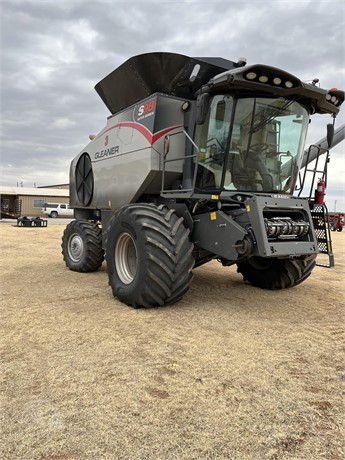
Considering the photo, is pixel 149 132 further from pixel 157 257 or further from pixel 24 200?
pixel 24 200

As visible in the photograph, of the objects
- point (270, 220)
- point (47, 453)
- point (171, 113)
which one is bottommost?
point (47, 453)

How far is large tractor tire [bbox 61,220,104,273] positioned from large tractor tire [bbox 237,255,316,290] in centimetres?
284

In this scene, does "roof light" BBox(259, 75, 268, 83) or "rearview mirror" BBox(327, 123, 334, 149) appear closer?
"roof light" BBox(259, 75, 268, 83)

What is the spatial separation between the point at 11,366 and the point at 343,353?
2.91 m

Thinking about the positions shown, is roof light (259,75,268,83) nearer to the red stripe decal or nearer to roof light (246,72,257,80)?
roof light (246,72,257,80)

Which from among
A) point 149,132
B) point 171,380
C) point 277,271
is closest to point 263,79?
point 149,132

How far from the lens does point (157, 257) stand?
455 centimetres

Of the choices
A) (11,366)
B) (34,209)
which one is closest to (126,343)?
(11,366)

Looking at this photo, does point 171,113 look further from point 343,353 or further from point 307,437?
point 307,437

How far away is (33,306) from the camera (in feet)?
15.9

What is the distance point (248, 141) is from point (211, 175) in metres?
0.66

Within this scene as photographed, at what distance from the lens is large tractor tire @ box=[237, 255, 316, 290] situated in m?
5.81

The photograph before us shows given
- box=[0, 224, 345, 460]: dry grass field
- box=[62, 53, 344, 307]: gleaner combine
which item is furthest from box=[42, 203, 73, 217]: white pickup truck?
box=[0, 224, 345, 460]: dry grass field

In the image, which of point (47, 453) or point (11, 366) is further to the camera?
point (11, 366)
